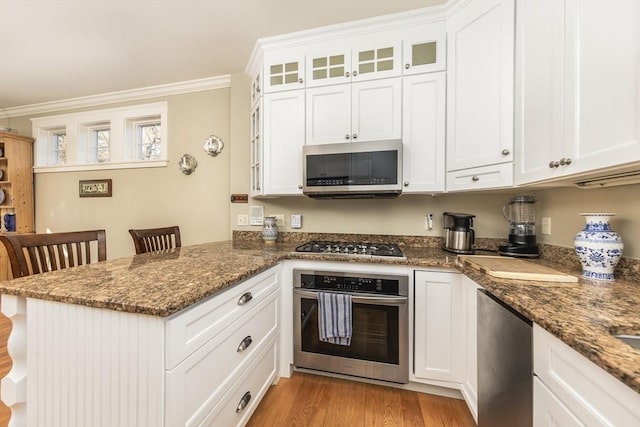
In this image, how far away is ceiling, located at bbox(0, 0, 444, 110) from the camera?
1.66m

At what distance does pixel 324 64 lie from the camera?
6.28ft

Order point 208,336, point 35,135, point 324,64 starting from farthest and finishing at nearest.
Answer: point 35,135 < point 324,64 < point 208,336

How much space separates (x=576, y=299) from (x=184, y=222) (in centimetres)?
300

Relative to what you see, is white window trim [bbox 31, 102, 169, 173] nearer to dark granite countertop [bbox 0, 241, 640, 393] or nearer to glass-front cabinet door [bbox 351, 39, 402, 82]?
dark granite countertop [bbox 0, 241, 640, 393]

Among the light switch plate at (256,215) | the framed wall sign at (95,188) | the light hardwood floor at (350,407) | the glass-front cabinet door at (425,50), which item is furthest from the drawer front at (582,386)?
the framed wall sign at (95,188)

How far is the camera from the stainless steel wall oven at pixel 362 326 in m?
Result: 1.55

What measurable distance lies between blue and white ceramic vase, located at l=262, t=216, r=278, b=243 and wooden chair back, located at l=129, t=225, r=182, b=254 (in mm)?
878

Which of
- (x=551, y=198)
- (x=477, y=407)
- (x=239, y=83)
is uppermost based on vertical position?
(x=239, y=83)

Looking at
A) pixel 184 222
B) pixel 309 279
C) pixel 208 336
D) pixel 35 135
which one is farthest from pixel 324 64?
pixel 35 135

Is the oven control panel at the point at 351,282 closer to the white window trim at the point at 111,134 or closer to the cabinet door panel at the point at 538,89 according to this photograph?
the cabinet door panel at the point at 538,89

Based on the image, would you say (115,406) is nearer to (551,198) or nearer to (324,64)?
(324,64)

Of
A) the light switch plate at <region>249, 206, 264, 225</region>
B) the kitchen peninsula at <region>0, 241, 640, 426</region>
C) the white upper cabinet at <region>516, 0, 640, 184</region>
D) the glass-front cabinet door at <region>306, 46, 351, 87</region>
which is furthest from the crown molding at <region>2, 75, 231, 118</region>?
the white upper cabinet at <region>516, 0, 640, 184</region>

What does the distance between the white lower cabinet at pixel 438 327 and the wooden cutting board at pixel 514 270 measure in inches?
7.1

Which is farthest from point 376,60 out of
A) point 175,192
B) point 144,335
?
point 175,192
